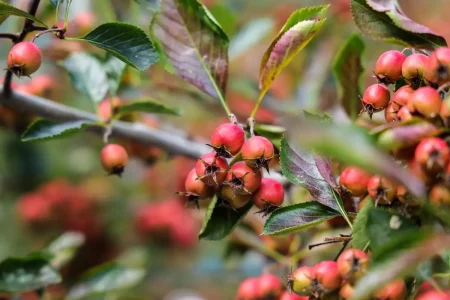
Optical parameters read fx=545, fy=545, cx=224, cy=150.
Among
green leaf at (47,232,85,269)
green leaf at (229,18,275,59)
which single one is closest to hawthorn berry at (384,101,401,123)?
green leaf at (47,232,85,269)

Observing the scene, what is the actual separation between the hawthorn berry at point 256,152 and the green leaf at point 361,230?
0.46 feet

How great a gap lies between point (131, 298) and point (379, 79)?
2.84 feet

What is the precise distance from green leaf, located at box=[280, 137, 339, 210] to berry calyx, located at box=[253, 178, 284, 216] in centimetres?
3

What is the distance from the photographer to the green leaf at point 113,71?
43.2 inches

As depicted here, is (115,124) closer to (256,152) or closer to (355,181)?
(256,152)

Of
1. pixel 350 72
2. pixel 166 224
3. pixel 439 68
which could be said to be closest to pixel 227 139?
pixel 439 68

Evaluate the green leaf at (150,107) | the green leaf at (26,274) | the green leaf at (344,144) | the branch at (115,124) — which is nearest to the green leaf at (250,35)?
the branch at (115,124)

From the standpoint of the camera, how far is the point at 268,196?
29.6 inches

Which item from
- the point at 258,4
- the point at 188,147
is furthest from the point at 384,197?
the point at 258,4

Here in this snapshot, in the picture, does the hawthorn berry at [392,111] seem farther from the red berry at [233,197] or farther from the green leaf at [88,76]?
the green leaf at [88,76]

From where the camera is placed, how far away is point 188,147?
1.12 meters

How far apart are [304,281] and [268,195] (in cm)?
13

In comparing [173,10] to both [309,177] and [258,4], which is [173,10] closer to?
[309,177]

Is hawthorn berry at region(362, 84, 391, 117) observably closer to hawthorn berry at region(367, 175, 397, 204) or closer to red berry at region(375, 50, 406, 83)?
red berry at region(375, 50, 406, 83)
